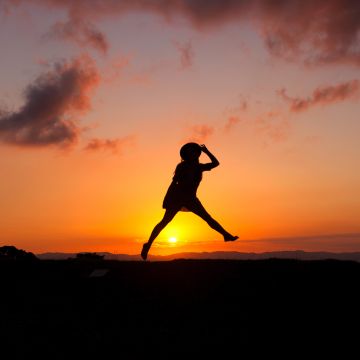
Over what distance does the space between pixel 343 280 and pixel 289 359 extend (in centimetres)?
431

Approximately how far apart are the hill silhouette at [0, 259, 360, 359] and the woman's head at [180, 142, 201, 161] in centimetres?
288

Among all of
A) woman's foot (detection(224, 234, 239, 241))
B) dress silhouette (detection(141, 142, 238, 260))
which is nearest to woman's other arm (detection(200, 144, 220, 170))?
dress silhouette (detection(141, 142, 238, 260))

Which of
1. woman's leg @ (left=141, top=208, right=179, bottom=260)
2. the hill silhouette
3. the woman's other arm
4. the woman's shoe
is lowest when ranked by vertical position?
the hill silhouette

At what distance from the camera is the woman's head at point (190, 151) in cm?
1552

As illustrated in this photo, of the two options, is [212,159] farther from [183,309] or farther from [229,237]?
[183,309]

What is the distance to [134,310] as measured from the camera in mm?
12062

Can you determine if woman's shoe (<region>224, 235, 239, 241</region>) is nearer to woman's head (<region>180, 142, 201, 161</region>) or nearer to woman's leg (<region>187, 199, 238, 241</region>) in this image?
woman's leg (<region>187, 199, 238, 241</region>)

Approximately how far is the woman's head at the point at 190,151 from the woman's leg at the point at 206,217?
1.23 meters

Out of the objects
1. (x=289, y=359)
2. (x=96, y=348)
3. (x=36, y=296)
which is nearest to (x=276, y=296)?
(x=289, y=359)

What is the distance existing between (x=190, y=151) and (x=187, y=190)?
1.09m

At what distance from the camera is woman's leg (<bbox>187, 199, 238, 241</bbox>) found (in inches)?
622

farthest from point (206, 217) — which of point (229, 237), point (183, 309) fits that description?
point (183, 309)

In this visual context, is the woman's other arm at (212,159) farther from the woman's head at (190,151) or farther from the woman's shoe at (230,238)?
the woman's shoe at (230,238)

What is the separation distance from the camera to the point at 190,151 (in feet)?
50.9
